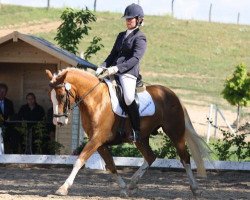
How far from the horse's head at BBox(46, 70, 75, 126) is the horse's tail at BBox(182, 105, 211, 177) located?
2.16m

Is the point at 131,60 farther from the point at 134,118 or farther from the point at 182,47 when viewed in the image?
the point at 182,47

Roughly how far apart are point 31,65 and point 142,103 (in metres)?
7.83

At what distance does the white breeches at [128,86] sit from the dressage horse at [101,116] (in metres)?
0.24

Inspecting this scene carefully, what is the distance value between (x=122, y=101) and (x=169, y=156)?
19.6ft

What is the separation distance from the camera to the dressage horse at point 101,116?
11.7 meters

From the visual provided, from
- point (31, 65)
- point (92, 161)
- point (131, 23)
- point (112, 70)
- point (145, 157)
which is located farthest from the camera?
point (31, 65)

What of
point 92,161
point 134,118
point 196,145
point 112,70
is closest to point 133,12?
point 112,70

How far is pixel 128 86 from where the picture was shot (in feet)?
39.7

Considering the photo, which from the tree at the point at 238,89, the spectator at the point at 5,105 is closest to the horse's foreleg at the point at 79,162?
the spectator at the point at 5,105

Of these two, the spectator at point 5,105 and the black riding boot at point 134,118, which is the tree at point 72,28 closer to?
the spectator at point 5,105

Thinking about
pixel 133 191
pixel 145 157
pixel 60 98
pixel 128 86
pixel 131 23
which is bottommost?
pixel 133 191

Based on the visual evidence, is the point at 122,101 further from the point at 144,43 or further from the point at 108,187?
the point at 108,187

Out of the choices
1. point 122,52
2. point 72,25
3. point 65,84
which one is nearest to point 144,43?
point 122,52

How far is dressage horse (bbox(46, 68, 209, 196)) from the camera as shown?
11.7m
